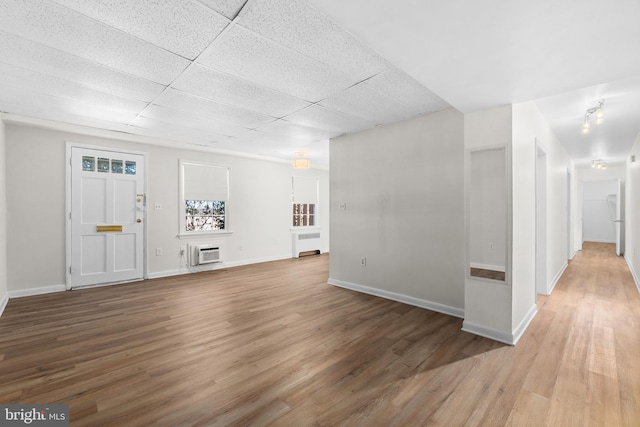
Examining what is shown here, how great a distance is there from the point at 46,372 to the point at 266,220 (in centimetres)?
520

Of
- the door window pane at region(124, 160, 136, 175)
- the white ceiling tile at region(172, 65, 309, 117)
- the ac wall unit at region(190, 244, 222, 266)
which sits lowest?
the ac wall unit at region(190, 244, 222, 266)

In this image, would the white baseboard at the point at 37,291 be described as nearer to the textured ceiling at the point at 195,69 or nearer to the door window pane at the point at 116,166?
the door window pane at the point at 116,166

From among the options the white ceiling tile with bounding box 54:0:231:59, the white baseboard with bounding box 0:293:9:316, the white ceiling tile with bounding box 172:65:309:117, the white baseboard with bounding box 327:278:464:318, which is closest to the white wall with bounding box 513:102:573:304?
the white baseboard with bounding box 327:278:464:318

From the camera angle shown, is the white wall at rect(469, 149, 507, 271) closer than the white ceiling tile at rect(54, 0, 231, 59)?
No

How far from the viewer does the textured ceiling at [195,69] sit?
1888 millimetres

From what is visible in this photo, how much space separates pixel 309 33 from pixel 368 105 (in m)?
1.57

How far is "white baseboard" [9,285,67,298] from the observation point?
13.9 ft

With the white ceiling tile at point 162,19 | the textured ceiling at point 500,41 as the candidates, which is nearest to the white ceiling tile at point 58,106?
the white ceiling tile at point 162,19

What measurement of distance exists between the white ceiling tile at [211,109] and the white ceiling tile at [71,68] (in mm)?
175

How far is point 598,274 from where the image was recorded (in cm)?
556

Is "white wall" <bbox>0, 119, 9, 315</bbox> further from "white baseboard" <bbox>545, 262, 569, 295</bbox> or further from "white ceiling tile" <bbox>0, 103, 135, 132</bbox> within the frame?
"white baseboard" <bbox>545, 262, 569, 295</bbox>

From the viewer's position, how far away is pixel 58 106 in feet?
11.9

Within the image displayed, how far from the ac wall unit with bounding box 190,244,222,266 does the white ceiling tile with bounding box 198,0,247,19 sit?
4977 millimetres

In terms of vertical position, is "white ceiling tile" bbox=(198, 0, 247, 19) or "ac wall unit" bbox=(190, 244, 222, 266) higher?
"white ceiling tile" bbox=(198, 0, 247, 19)
